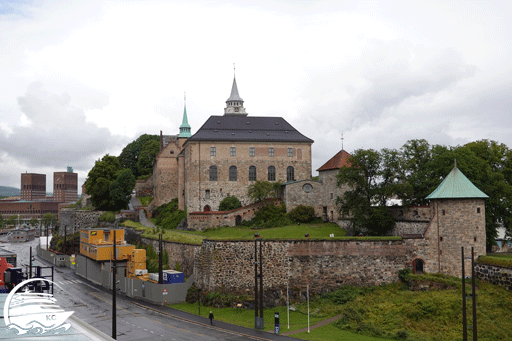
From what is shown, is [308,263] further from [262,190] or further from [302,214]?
[262,190]

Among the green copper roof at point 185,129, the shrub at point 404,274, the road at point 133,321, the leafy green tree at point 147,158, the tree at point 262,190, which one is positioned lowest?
the road at point 133,321

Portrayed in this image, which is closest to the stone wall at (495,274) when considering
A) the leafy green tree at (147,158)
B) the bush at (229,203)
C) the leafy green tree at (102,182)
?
the bush at (229,203)

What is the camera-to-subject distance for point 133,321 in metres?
35.3

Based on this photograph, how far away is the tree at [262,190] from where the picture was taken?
6162 cm

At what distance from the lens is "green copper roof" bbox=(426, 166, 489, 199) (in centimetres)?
3862

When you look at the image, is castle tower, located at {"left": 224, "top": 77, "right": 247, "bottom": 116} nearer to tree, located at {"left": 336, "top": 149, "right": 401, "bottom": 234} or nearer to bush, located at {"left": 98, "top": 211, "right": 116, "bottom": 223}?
bush, located at {"left": 98, "top": 211, "right": 116, "bottom": 223}

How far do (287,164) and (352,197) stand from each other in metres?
23.2

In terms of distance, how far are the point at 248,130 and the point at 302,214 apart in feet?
61.2

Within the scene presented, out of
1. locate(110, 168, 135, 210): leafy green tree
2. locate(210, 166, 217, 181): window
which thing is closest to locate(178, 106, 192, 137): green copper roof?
locate(110, 168, 135, 210): leafy green tree

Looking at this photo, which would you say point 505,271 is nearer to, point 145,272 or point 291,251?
point 291,251

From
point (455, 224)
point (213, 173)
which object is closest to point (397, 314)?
point (455, 224)

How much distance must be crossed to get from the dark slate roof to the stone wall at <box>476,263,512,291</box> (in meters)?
36.3

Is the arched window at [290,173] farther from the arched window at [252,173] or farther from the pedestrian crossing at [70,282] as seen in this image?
the pedestrian crossing at [70,282]

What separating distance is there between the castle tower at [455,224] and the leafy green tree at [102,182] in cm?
5581
